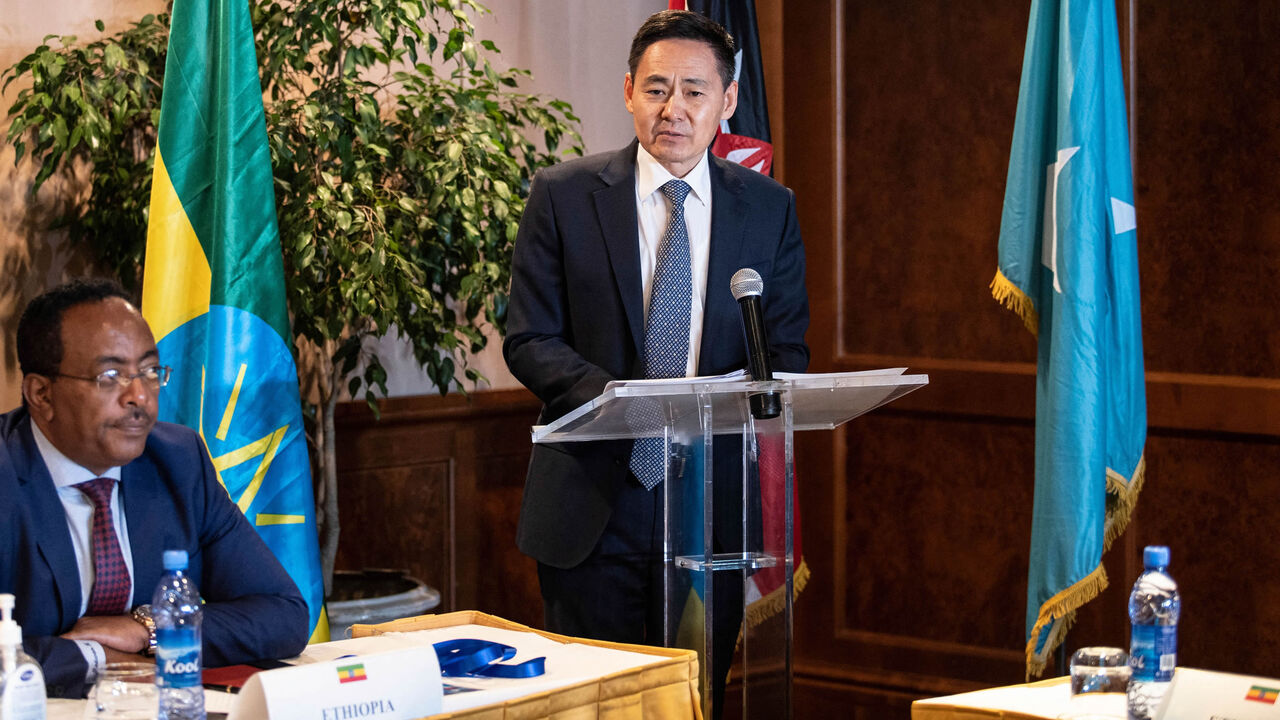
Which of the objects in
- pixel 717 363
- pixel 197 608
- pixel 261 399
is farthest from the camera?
pixel 261 399

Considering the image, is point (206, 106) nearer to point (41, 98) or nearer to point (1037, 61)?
point (41, 98)

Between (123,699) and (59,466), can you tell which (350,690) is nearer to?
(123,699)

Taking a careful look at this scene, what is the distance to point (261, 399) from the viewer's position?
303cm

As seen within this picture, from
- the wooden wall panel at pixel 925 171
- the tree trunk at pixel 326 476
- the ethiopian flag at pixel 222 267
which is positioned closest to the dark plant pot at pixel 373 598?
the tree trunk at pixel 326 476

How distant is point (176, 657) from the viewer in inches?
61.2

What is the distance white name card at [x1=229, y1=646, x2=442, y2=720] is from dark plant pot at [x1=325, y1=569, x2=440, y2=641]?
6.25 feet

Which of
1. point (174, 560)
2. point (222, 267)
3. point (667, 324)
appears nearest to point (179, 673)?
point (174, 560)

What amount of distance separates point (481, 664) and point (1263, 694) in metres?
0.96

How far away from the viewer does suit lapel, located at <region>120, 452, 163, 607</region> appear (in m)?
1.97

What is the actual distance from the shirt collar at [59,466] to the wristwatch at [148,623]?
0.21 m

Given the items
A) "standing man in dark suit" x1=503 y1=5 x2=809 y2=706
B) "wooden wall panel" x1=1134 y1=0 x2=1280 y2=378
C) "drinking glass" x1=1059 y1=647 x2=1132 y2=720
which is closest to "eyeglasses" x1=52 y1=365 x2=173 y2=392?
"standing man in dark suit" x1=503 y1=5 x2=809 y2=706

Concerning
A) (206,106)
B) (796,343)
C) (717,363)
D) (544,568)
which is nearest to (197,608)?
(544,568)

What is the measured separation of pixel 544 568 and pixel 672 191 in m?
0.73

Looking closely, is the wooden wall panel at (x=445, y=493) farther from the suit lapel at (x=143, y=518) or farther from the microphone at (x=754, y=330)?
the microphone at (x=754, y=330)
